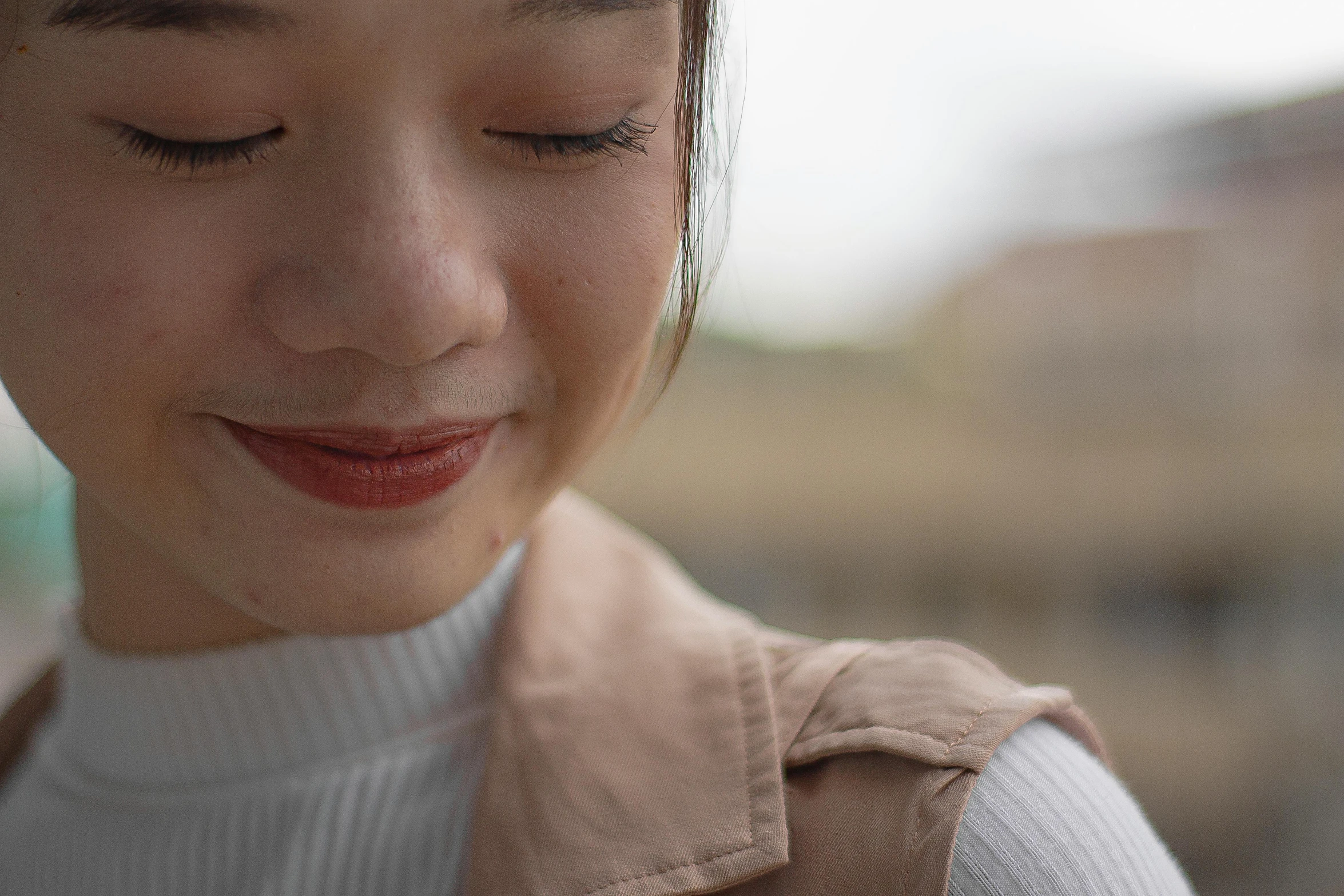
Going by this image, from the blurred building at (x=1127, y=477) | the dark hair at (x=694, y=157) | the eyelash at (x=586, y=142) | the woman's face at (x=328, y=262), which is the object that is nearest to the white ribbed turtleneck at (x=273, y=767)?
the woman's face at (x=328, y=262)

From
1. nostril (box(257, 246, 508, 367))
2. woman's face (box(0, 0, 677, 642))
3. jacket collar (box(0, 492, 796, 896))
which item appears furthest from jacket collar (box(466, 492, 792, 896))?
nostril (box(257, 246, 508, 367))

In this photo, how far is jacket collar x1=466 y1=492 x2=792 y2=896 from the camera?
0.72 meters

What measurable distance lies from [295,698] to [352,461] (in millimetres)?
317

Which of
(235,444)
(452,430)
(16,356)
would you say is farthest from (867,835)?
(16,356)

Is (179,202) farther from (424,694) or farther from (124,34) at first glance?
(424,694)

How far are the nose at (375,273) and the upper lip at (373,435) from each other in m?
0.06

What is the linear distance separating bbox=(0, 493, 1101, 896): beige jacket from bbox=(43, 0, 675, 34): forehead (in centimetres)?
51

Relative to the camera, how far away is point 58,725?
1107 millimetres

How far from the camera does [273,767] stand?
0.93 meters

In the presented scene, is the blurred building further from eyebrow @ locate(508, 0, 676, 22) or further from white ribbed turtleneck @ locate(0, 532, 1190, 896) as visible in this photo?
eyebrow @ locate(508, 0, 676, 22)

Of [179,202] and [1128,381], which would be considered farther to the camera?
[1128,381]

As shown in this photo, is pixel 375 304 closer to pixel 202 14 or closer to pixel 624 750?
pixel 202 14

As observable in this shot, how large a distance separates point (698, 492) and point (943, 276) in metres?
5.50

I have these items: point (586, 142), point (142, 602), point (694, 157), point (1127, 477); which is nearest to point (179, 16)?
point (586, 142)
